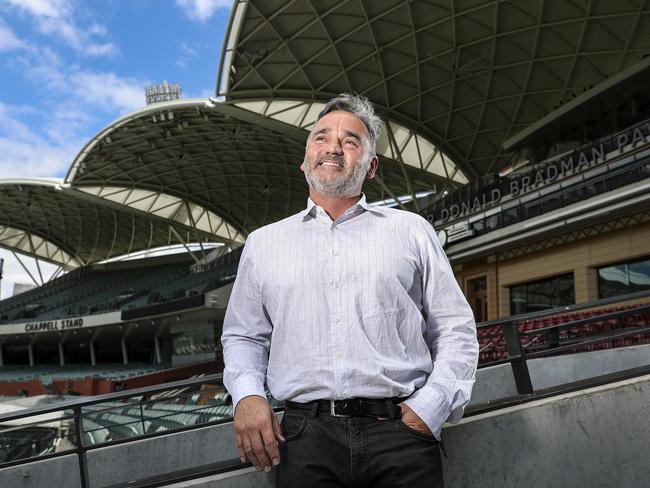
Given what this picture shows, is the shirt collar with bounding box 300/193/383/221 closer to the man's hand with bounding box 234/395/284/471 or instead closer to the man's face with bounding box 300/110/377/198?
the man's face with bounding box 300/110/377/198

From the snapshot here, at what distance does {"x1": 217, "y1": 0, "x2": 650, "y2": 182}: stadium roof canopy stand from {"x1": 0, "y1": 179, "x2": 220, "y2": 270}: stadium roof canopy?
28264 millimetres

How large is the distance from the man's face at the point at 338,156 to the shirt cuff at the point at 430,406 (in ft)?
3.34

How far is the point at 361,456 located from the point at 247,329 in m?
0.81

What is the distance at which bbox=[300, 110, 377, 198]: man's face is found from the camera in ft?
9.16

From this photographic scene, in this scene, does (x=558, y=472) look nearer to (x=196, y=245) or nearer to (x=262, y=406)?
(x=262, y=406)

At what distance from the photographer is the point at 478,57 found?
28938 mm

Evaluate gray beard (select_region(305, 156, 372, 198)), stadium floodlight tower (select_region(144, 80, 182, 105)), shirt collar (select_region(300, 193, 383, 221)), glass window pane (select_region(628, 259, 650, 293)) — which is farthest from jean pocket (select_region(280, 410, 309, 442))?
stadium floodlight tower (select_region(144, 80, 182, 105))

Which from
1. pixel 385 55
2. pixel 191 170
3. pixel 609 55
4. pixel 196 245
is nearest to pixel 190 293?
pixel 191 170

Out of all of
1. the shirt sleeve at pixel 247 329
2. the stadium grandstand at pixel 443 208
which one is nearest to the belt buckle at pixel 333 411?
the shirt sleeve at pixel 247 329

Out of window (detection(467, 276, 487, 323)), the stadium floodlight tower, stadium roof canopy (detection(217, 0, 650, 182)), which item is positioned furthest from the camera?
the stadium floodlight tower

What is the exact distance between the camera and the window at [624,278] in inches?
679

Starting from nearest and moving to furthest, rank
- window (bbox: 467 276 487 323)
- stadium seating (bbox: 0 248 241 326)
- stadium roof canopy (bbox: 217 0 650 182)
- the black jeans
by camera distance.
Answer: the black jeans
window (bbox: 467 276 487 323)
stadium roof canopy (bbox: 217 0 650 182)
stadium seating (bbox: 0 248 241 326)

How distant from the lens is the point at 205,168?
48531 millimetres

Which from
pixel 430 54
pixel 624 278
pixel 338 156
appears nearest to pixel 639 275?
pixel 624 278
